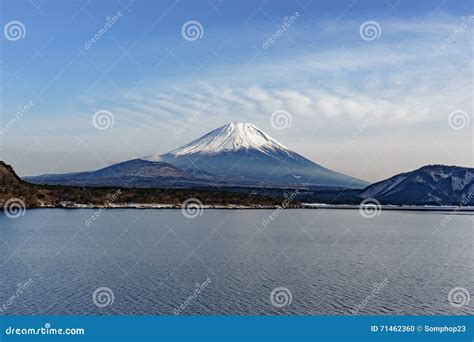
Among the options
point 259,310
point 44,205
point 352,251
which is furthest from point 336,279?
point 44,205

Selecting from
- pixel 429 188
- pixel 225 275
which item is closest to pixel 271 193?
pixel 429 188

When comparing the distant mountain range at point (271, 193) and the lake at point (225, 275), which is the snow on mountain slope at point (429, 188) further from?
the lake at point (225, 275)

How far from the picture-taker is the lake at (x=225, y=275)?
20.2 metres

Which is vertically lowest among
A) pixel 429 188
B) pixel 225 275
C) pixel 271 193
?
pixel 225 275

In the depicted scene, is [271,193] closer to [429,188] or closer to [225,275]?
[429,188]

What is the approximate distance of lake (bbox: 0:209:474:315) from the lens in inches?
796

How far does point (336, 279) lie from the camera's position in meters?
25.8

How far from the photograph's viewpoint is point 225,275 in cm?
2634

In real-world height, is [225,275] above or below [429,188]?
below

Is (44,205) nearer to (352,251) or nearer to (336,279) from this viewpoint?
(352,251)

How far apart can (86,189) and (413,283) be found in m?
89.6

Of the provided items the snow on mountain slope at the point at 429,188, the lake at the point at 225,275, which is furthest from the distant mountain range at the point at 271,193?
the lake at the point at 225,275

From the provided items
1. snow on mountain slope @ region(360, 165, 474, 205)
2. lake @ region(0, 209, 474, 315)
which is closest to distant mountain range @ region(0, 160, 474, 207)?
snow on mountain slope @ region(360, 165, 474, 205)

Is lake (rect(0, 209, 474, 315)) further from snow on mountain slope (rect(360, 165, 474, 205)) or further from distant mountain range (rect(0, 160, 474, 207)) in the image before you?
snow on mountain slope (rect(360, 165, 474, 205))
